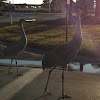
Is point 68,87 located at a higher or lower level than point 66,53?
lower

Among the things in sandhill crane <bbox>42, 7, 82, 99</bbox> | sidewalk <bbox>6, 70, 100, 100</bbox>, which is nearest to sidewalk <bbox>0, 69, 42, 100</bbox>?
sidewalk <bbox>6, 70, 100, 100</bbox>

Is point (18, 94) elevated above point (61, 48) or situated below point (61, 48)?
below

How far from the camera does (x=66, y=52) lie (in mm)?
5668

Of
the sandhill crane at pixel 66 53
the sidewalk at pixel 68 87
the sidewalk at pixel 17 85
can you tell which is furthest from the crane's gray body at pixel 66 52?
the sidewalk at pixel 17 85

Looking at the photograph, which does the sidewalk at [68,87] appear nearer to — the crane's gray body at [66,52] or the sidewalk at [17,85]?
the sidewalk at [17,85]

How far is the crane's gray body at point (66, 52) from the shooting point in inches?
221

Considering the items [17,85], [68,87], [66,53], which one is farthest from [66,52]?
[17,85]

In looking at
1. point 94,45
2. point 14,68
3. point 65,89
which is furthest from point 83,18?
point 65,89

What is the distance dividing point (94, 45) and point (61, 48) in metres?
7.30

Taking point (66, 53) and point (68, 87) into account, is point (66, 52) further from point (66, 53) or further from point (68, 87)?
point (68, 87)

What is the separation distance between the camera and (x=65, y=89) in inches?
256

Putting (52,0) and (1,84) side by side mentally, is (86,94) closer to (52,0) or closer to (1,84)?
(1,84)

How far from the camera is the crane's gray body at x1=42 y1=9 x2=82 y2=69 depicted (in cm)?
560

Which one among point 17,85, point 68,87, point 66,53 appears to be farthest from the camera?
point 17,85
